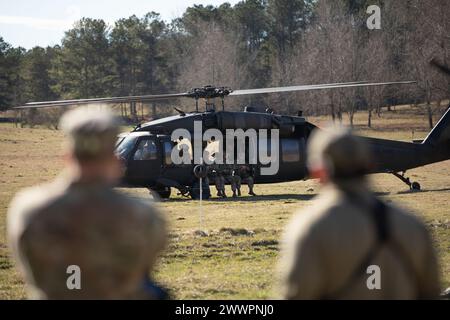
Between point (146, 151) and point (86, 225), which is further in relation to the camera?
point (146, 151)

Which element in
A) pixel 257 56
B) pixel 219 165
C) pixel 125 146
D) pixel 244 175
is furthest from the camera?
pixel 257 56

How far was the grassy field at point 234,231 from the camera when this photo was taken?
894 centimetres

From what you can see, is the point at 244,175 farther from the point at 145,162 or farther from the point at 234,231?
the point at 234,231

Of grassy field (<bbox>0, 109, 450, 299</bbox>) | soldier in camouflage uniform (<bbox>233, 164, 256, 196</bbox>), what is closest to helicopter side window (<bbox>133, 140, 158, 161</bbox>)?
grassy field (<bbox>0, 109, 450, 299</bbox>)

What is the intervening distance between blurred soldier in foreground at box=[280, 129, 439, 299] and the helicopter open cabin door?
14987 mm

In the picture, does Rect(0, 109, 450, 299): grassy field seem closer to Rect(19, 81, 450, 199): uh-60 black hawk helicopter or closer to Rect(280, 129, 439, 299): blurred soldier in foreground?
Rect(19, 81, 450, 199): uh-60 black hawk helicopter

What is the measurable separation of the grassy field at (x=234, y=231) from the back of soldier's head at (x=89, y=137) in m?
4.97

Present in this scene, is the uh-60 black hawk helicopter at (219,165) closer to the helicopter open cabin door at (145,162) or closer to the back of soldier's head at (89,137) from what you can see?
the helicopter open cabin door at (145,162)

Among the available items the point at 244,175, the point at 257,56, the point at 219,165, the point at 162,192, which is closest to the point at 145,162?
the point at 162,192

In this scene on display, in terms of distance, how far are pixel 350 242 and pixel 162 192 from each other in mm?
15805

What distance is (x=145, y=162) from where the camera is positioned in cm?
1861

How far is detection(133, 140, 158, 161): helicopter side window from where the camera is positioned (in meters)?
18.6

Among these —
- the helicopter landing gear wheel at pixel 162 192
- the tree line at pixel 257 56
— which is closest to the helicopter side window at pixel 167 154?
the helicopter landing gear wheel at pixel 162 192
